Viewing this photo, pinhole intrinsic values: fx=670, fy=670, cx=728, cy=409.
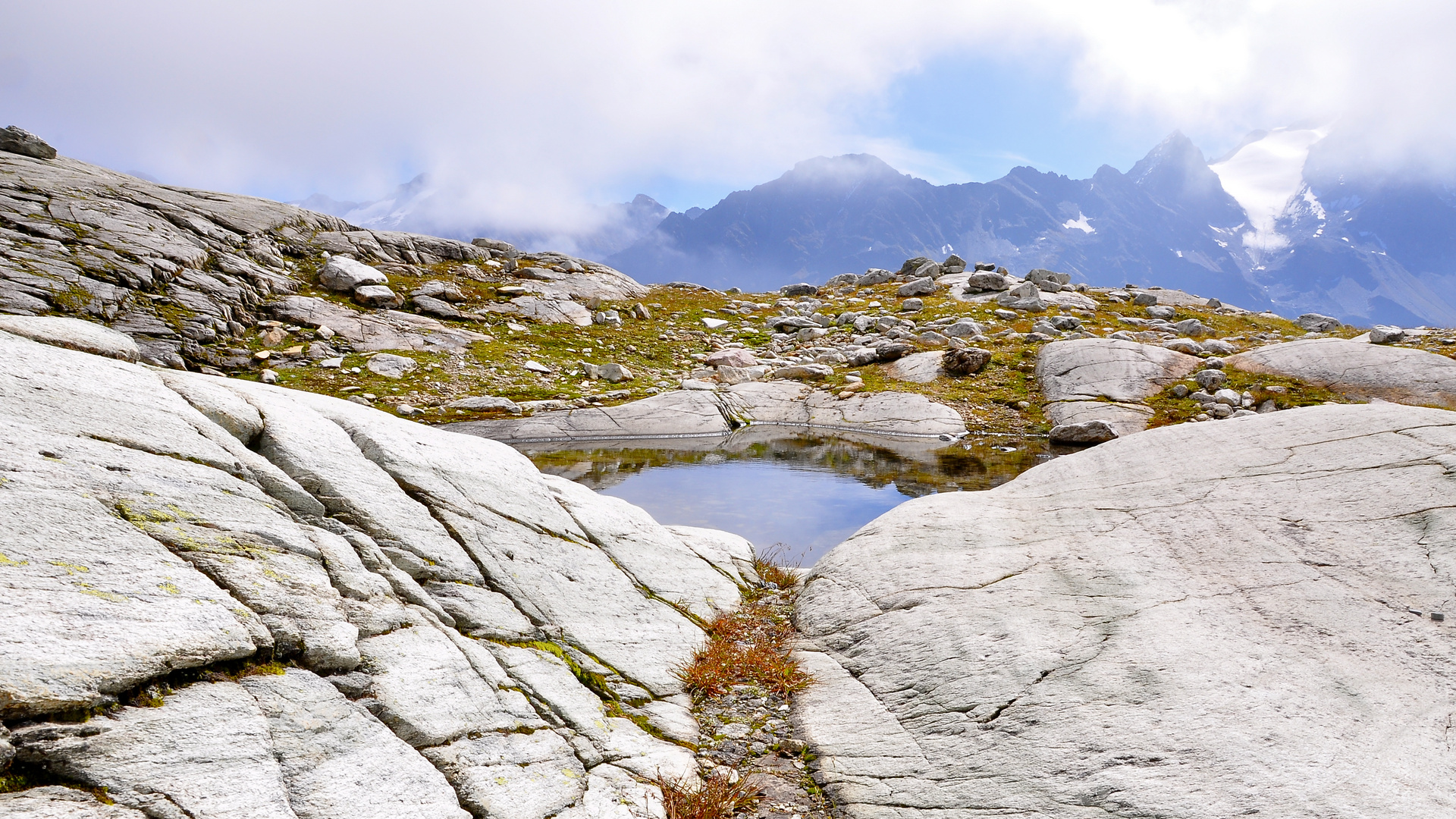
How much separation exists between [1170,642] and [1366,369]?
1650 inches

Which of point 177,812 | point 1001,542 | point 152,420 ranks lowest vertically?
point 177,812

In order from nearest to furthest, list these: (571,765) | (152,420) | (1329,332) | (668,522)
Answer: (571,765), (152,420), (668,522), (1329,332)

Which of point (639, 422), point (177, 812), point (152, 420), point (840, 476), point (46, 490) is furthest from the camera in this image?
point (639, 422)

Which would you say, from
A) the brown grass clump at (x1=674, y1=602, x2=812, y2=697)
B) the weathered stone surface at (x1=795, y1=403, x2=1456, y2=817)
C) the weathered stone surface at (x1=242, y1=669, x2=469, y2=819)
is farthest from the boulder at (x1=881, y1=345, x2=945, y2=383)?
the weathered stone surface at (x1=242, y1=669, x2=469, y2=819)

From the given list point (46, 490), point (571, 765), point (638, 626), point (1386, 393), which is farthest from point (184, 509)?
point (1386, 393)

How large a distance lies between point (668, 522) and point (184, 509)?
58.9 ft

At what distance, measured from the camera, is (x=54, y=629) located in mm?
5254

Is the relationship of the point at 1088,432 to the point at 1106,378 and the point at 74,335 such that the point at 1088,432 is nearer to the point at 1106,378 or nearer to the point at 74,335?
the point at 1106,378

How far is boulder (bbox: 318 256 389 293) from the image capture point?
54438 millimetres

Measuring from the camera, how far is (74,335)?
984 cm

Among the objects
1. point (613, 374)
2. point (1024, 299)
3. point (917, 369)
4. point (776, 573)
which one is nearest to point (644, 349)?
point (613, 374)

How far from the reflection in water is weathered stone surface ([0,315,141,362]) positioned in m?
15.3

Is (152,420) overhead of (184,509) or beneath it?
overhead

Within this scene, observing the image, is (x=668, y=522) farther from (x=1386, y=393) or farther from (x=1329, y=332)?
(x=1329, y=332)
